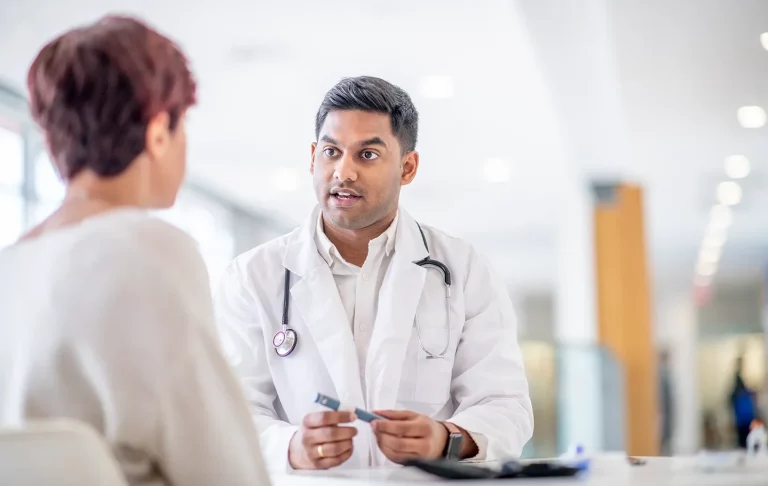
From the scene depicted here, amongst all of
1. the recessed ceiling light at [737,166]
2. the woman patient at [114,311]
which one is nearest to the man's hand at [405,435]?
the woman patient at [114,311]

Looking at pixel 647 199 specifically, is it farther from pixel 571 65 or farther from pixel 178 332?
pixel 178 332

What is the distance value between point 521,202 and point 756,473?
8.80 meters

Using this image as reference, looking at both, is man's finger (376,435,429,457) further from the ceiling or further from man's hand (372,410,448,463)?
the ceiling

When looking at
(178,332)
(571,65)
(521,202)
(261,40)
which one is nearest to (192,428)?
(178,332)

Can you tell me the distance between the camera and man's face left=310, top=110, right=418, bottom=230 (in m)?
2.13

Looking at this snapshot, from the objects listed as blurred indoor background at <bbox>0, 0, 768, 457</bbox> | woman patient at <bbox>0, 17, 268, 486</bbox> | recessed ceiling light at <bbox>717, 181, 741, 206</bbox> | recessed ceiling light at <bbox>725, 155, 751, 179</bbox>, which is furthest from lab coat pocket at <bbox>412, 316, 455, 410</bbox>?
recessed ceiling light at <bbox>717, 181, 741, 206</bbox>

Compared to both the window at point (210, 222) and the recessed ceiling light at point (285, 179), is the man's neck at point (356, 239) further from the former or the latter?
the window at point (210, 222)

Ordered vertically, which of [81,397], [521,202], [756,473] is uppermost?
[521,202]

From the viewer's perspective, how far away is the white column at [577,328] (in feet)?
25.4

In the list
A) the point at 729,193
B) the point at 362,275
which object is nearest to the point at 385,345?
the point at 362,275

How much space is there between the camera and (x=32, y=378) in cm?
125

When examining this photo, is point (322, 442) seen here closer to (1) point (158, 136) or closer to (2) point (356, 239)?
(2) point (356, 239)

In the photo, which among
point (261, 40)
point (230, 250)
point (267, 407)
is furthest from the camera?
point (230, 250)

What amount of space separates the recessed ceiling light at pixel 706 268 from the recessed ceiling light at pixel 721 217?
3.72m
